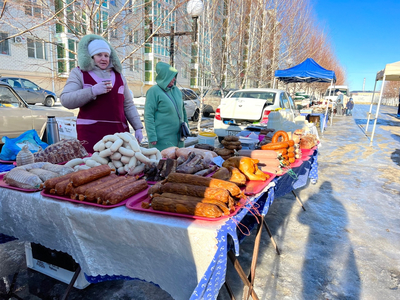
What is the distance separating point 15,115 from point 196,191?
21.7 ft

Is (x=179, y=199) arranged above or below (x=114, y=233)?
above

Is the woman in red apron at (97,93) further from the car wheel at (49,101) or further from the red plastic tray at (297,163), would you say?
→ the car wheel at (49,101)

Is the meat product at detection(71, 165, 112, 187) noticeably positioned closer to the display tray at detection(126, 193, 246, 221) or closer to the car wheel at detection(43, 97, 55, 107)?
the display tray at detection(126, 193, 246, 221)

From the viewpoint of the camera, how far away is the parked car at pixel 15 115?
240 inches

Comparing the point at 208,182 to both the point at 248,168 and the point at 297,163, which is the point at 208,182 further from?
the point at 297,163

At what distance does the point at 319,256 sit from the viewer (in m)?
2.87

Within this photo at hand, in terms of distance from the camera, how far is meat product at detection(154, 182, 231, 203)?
1.51 metres

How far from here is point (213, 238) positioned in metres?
1.31

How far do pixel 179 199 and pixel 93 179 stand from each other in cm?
67

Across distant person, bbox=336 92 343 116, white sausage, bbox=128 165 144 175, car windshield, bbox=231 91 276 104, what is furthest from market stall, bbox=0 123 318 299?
distant person, bbox=336 92 343 116

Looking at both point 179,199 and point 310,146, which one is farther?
point 310,146

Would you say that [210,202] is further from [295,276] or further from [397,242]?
[397,242]

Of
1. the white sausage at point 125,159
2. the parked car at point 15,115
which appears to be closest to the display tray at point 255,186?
the white sausage at point 125,159

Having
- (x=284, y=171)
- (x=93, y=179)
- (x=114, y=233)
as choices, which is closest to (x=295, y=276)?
(x=284, y=171)
